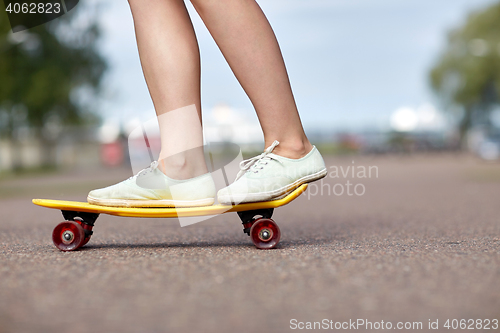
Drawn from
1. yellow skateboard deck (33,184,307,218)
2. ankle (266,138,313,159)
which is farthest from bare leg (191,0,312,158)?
yellow skateboard deck (33,184,307,218)

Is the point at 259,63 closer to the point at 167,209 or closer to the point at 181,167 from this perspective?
the point at 181,167

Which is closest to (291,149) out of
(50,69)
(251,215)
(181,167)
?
(251,215)

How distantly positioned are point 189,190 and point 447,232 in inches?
57.3

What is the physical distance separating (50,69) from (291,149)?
19.0 meters

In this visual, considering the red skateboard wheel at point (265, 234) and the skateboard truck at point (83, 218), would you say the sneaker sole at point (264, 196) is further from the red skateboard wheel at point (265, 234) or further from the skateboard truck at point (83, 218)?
the skateboard truck at point (83, 218)

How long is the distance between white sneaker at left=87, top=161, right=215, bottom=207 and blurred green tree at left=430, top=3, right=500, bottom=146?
41474mm

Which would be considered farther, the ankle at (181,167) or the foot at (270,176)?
the ankle at (181,167)

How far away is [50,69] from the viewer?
778 inches

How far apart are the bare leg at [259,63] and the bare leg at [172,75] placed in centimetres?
14

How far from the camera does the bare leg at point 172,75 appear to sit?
2371 mm

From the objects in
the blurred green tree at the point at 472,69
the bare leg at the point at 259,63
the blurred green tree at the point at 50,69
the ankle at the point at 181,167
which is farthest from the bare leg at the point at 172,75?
the blurred green tree at the point at 472,69

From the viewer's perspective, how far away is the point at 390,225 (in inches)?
140

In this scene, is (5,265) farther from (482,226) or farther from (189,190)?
(482,226)

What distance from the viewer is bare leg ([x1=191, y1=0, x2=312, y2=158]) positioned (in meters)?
2.29
